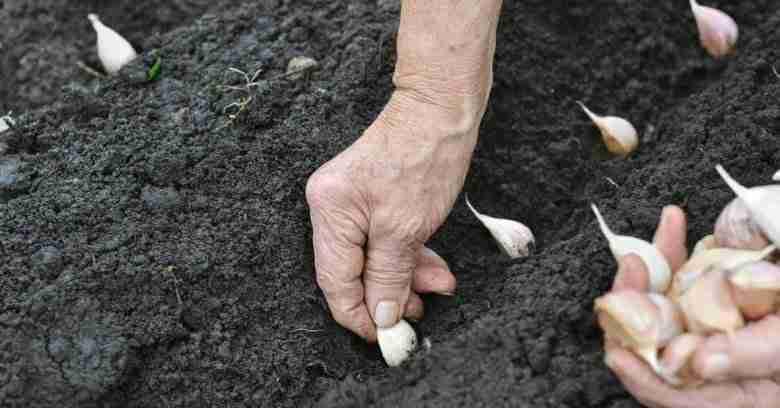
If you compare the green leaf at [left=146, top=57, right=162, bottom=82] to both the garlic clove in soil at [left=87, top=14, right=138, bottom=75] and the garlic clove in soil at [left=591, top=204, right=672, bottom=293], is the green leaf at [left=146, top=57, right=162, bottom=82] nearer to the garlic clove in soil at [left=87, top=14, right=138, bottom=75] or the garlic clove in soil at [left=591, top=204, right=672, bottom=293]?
the garlic clove in soil at [left=87, top=14, right=138, bottom=75]

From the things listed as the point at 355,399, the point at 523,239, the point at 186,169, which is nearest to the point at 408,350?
the point at 355,399

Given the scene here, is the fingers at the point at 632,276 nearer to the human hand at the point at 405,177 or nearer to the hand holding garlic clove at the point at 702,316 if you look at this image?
the hand holding garlic clove at the point at 702,316

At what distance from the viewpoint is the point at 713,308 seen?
134cm

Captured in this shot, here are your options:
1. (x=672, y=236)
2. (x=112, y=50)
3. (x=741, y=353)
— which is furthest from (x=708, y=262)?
(x=112, y=50)

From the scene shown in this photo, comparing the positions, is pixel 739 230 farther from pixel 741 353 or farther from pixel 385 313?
pixel 385 313

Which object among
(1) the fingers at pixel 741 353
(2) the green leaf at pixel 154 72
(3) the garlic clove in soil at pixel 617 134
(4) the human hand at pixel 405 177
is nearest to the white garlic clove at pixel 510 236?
(4) the human hand at pixel 405 177

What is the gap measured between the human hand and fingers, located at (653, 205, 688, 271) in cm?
45

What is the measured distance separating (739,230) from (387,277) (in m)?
0.64

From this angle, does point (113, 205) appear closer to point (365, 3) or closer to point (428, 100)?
point (428, 100)

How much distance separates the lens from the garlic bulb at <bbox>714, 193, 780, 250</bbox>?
57.5 inches

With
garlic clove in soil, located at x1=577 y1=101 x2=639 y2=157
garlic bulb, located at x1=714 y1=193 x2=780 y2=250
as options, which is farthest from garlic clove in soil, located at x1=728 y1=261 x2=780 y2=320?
garlic clove in soil, located at x1=577 y1=101 x2=639 y2=157

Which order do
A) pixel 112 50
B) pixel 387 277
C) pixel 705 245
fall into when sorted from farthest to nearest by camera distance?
pixel 112 50
pixel 387 277
pixel 705 245

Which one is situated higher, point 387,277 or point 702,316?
point 702,316

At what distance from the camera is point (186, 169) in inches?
74.3
